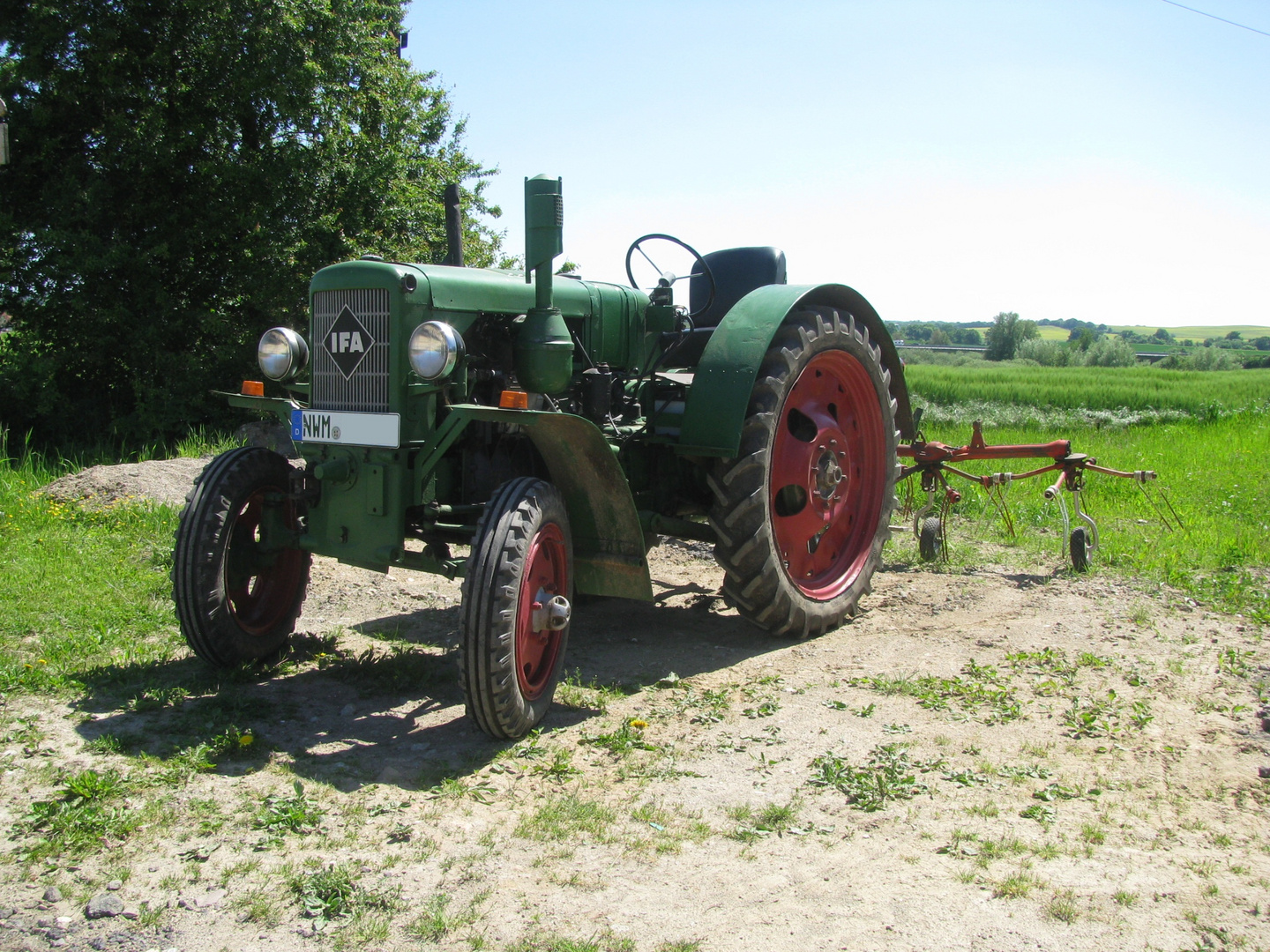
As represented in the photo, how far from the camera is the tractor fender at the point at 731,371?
14.6 feet

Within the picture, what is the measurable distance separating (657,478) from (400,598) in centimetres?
Answer: 169

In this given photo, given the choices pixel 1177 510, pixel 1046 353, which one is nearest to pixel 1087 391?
pixel 1177 510

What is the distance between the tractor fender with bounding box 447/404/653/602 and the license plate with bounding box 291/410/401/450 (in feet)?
1.43

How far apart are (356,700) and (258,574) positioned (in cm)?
74

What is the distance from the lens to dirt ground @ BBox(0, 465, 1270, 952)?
2.36 metres

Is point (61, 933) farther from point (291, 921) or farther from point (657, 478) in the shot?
point (657, 478)

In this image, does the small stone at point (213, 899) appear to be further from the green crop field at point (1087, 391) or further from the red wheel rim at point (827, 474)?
the green crop field at point (1087, 391)

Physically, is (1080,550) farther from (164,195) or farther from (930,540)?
(164,195)

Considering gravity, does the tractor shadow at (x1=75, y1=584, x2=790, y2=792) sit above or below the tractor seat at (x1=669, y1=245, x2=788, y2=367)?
below

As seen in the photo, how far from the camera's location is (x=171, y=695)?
369cm

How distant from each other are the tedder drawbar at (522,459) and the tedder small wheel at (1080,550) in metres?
1.77

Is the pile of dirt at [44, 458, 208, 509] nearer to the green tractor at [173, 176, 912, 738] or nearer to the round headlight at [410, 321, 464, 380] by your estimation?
the green tractor at [173, 176, 912, 738]

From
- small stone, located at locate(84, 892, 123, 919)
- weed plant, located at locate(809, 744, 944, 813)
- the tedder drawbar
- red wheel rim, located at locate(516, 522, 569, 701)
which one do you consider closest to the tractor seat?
the tedder drawbar

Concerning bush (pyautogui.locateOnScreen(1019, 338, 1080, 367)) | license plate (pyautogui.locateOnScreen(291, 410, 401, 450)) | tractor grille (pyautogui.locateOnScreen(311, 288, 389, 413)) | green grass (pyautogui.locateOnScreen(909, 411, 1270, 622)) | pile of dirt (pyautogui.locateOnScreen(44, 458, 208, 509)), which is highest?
bush (pyautogui.locateOnScreen(1019, 338, 1080, 367))
